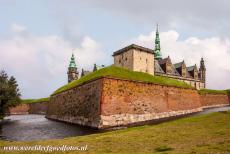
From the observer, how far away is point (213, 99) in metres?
53.3

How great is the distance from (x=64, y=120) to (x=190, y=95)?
71.0 feet

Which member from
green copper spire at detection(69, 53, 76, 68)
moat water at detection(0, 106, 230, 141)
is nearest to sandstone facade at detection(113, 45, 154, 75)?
moat water at detection(0, 106, 230, 141)

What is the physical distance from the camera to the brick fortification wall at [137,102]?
2431 cm

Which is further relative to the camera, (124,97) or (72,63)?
(72,63)

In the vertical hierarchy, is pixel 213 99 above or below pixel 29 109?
above

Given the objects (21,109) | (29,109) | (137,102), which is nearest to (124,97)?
(137,102)

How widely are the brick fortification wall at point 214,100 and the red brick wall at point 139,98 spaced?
43.8 feet

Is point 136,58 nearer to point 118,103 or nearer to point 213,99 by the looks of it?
point 118,103

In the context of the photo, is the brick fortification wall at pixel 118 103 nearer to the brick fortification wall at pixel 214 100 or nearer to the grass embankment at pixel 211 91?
the brick fortification wall at pixel 214 100

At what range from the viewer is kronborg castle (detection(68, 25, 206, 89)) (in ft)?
136

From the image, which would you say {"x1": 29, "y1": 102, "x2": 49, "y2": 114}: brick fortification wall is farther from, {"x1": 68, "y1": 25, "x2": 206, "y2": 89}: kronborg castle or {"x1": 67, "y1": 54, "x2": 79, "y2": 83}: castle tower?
{"x1": 67, "y1": 54, "x2": 79, "y2": 83}: castle tower

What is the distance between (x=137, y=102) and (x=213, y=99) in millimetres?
32360

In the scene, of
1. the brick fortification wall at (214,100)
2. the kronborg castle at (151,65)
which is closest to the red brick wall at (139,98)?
the kronborg castle at (151,65)

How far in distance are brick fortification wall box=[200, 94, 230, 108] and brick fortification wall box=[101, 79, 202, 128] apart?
1417 cm
